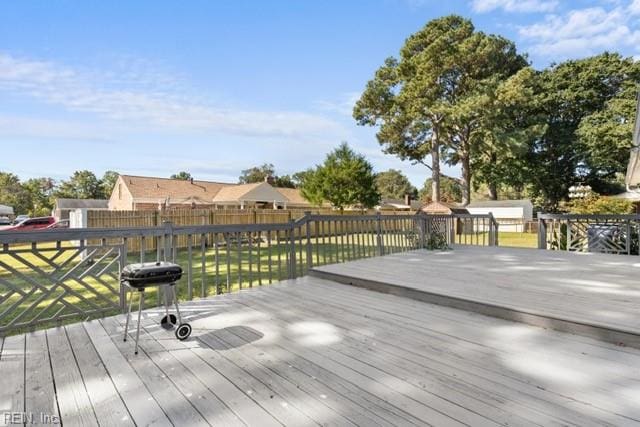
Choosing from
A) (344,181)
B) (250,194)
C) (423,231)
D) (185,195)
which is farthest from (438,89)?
(185,195)

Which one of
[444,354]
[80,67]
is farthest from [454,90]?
[444,354]

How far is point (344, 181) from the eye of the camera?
58.0 feet

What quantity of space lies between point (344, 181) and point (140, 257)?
49.4ft

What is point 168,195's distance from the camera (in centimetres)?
2158

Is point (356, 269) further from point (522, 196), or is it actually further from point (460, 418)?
point (522, 196)

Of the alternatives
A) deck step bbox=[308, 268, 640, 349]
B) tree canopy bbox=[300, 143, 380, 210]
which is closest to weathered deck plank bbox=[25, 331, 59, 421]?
deck step bbox=[308, 268, 640, 349]

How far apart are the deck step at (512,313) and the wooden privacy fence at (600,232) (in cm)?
506

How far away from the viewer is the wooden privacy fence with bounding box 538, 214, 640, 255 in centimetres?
625

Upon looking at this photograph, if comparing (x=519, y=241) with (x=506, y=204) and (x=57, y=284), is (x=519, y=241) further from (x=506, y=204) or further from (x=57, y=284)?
(x=57, y=284)

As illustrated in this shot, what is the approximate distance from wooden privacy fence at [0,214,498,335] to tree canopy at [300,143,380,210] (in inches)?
313

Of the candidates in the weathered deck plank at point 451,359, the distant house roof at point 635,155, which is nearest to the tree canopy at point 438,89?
the distant house roof at point 635,155

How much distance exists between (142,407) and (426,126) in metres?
21.7

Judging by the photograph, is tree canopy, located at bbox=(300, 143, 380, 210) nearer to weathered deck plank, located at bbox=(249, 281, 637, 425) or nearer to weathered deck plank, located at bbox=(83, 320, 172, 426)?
weathered deck plank, located at bbox=(249, 281, 637, 425)

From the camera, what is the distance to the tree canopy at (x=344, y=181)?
696 inches
